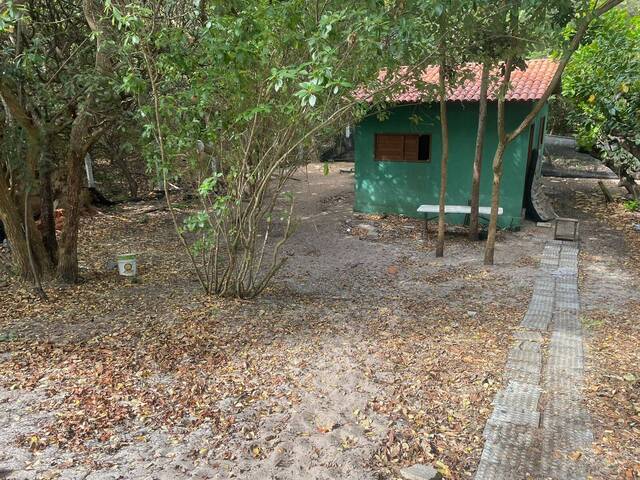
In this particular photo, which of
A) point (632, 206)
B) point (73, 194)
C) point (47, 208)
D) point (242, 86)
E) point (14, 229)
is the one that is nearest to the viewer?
point (242, 86)

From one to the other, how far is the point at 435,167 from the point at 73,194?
781 centimetres

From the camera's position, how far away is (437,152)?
452 inches

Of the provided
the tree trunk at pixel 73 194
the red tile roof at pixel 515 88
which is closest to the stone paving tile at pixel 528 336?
the tree trunk at pixel 73 194

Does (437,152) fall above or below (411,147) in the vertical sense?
below

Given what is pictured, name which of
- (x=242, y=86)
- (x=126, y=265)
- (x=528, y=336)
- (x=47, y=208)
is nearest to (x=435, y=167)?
(x=528, y=336)

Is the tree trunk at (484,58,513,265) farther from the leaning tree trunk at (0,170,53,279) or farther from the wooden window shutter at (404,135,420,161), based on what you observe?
the leaning tree trunk at (0,170,53,279)

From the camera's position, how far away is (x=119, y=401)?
3.82 metres

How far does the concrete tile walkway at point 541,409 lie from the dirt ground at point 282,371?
11 centimetres

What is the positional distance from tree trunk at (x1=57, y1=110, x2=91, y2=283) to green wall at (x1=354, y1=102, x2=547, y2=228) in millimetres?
5977

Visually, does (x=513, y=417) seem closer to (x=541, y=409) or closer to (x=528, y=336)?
(x=541, y=409)

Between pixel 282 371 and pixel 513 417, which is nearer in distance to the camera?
pixel 513 417

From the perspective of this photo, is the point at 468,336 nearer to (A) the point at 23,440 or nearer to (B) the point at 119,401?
(B) the point at 119,401

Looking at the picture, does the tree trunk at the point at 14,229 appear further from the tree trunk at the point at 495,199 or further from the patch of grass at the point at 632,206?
the patch of grass at the point at 632,206

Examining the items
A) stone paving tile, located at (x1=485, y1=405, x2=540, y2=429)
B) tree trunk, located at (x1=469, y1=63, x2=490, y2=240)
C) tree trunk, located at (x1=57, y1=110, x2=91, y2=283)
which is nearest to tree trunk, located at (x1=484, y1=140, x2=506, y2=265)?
tree trunk, located at (x1=469, y1=63, x2=490, y2=240)
